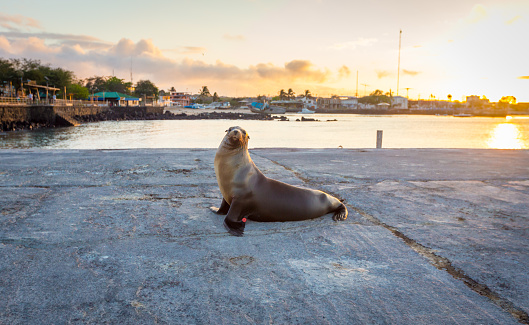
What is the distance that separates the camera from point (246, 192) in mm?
3096

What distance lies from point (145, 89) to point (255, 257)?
13260 centimetres

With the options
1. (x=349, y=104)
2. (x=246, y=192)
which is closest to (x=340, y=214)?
(x=246, y=192)

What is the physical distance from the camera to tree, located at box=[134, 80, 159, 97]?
Result: 125 metres

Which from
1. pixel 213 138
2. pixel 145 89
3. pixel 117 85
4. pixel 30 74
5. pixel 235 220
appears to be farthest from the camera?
pixel 145 89

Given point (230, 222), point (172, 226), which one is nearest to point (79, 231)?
point (172, 226)

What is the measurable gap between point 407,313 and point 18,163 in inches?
246

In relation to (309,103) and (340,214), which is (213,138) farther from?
(309,103)

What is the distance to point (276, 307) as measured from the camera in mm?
1768

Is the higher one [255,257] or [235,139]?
[235,139]

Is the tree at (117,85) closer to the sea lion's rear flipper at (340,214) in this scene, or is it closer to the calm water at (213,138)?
the calm water at (213,138)

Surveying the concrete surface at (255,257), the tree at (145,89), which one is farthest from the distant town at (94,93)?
the concrete surface at (255,257)

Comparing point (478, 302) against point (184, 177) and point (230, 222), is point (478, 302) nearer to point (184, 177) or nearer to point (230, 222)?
point (230, 222)

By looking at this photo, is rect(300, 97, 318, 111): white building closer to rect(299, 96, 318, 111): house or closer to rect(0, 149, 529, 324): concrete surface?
rect(299, 96, 318, 111): house

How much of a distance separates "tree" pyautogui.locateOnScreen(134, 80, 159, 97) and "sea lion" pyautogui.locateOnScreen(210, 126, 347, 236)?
128736 millimetres
